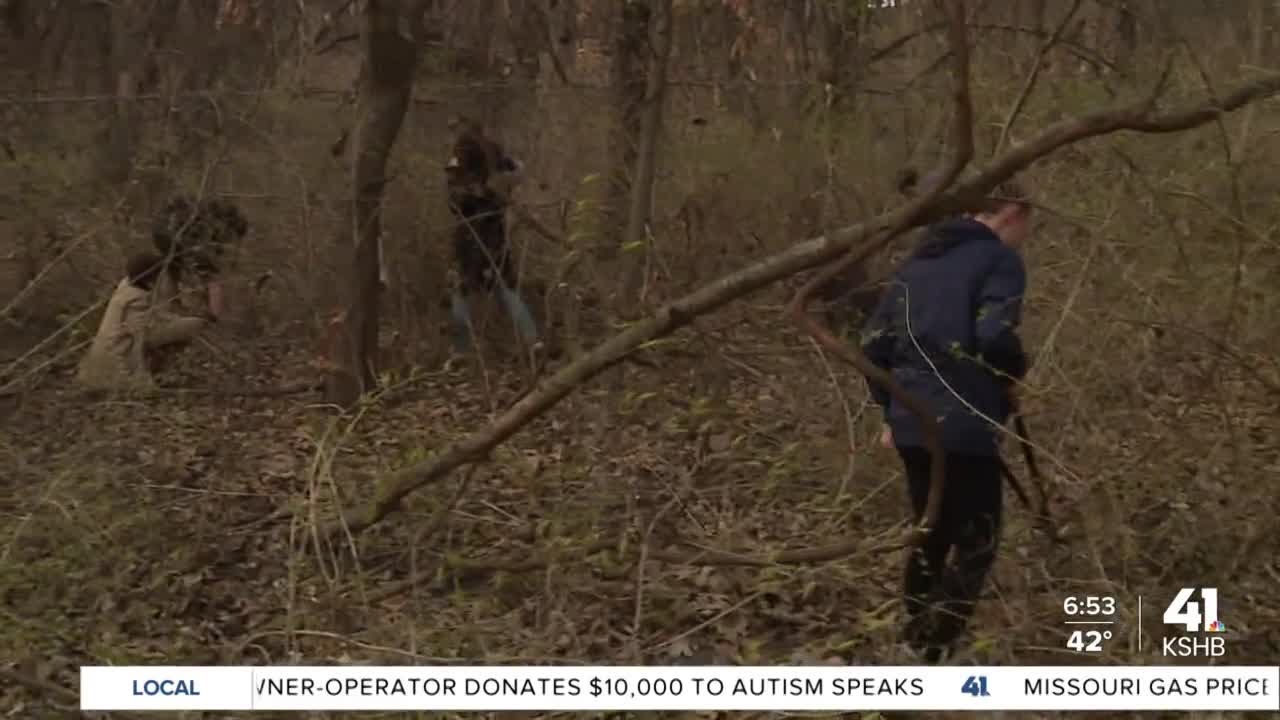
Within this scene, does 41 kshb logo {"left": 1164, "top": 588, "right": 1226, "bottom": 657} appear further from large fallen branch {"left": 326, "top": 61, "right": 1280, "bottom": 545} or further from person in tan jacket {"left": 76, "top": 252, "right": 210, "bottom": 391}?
person in tan jacket {"left": 76, "top": 252, "right": 210, "bottom": 391}

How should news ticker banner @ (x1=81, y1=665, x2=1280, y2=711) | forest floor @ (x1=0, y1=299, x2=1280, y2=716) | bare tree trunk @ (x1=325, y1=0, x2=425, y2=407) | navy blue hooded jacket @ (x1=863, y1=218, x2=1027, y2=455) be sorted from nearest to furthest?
news ticker banner @ (x1=81, y1=665, x2=1280, y2=711) → navy blue hooded jacket @ (x1=863, y1=218, x2=1027, y2=455) → forest floor @ (x1=0, y1=299, x2=1280, y2=716) → bare tree trunk @ (x1=325, y1=0, x2=425, y2=407)

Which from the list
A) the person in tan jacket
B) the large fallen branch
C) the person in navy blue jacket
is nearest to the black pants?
the person in navy blue jacket

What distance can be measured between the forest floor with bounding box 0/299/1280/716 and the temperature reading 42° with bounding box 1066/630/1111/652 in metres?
0.05

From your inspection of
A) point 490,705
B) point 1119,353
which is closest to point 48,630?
point 490,705

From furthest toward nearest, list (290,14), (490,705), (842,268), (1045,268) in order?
1. (290,14)
2. (1045,268)
3. (842,268)
4. (490,705)

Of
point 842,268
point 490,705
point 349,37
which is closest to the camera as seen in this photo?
point 490,705

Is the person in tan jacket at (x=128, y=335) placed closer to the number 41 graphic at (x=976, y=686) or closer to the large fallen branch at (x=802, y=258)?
the large fallen branch at (x=802, y=258)

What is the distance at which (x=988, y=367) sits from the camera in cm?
339

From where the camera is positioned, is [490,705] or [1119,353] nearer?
[490,705]

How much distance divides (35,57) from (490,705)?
24.4ft

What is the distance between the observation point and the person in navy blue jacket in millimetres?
3400

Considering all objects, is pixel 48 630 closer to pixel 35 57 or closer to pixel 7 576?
pixel 7 576

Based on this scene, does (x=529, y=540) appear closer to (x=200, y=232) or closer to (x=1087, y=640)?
(x=1087, y=640)

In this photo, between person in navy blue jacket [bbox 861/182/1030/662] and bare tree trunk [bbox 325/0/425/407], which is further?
bare tree trunk [bbox 325/0/425/407]
